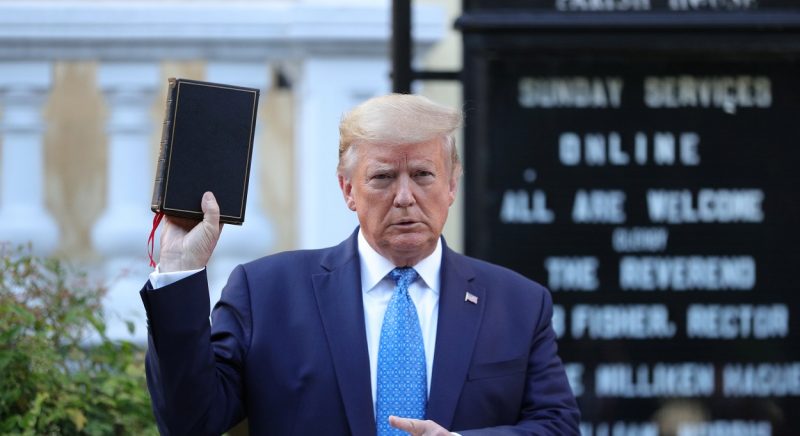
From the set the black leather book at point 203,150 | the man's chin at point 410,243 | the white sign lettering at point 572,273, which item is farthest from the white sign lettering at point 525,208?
the black leather book at point 203,150

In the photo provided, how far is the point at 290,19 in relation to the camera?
525cm

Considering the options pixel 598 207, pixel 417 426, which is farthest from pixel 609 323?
pixel 417 426

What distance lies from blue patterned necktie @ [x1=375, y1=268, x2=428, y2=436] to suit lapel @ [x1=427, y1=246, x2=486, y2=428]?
0.03 m

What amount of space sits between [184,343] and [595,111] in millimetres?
1663

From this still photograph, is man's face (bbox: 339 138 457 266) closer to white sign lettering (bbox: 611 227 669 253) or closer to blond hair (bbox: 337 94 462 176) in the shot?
blond hair (bbox: 337 94 462 176)

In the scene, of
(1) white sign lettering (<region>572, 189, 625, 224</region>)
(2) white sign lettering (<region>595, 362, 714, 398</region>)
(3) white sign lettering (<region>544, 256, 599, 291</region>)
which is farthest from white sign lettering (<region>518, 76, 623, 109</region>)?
(2) white sign lettering (<region>595, 362, 714, 398</region>)

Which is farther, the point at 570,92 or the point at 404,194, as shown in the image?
the point at 570,92

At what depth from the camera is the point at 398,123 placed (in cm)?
313

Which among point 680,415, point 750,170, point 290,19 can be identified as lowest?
point 680,415

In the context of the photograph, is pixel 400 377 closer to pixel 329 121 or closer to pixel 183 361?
pixel 183 361

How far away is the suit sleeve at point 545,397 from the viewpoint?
3.16 m

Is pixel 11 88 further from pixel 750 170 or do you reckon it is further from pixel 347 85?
pixel 750 170

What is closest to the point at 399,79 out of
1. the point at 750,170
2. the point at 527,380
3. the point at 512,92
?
the point at 512,92

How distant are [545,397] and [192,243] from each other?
2.39ft
